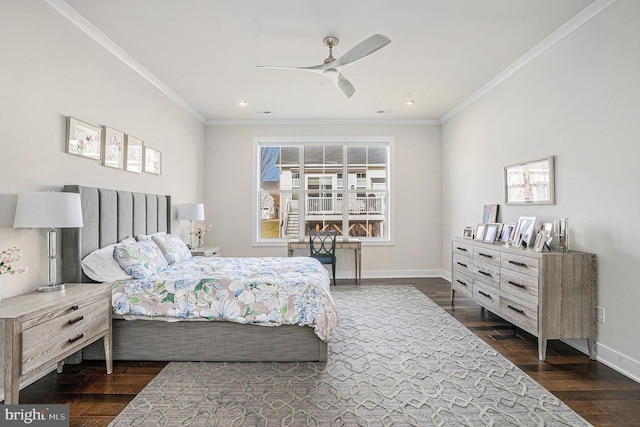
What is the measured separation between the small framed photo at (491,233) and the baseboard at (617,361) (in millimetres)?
1262

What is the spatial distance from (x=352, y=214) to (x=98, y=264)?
408 centimetres

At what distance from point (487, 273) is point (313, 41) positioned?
289cm

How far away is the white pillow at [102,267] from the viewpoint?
2623mm

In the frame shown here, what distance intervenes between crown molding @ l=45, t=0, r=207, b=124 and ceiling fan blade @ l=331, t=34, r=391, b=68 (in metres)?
2.10

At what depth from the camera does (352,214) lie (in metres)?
5.95

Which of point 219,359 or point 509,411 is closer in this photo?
point 509,411

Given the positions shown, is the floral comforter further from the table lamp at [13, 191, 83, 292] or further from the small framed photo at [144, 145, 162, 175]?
the small framed photo at [144, 145, 162, 175]

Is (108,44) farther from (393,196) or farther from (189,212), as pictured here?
(393,196)

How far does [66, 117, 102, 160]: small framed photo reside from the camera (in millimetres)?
2650

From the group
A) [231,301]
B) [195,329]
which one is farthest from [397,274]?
[195,329]

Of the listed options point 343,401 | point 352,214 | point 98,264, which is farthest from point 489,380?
point 352,214

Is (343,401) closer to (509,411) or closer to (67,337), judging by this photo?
(509,411)

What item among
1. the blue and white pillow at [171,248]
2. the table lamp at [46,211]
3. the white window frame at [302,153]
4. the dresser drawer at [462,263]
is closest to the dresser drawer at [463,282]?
the dresser drawer at [462,263]

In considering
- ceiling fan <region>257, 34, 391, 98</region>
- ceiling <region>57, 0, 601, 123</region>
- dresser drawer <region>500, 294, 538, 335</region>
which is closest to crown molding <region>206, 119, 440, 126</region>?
ceiling <region>57, 0, 601, 123</region>
